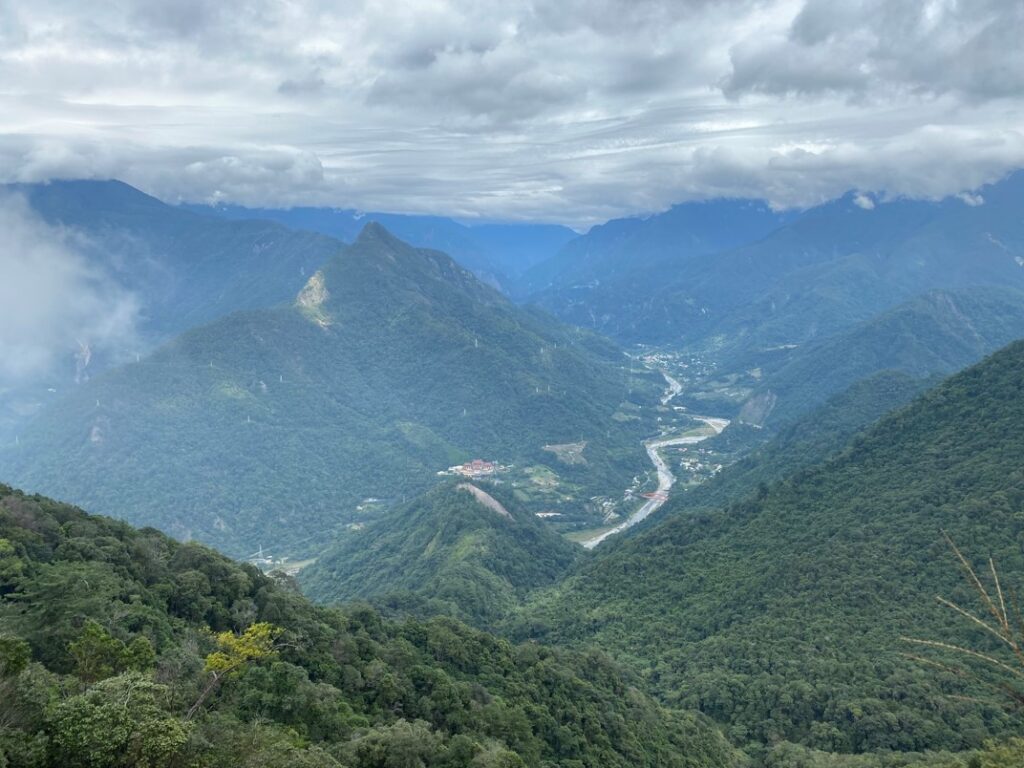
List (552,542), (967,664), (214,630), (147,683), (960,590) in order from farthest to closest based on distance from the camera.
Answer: (552,542) → (960,590) → (967,664) → (214,630) → (147,683)

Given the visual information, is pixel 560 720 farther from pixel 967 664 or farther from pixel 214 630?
pixel 967 664

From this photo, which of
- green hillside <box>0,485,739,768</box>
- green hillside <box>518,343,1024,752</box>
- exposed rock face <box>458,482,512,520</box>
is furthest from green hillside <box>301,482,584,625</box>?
green hillside <box>0,485,739,768</box>

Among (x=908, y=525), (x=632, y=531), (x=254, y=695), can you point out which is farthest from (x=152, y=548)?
(x=632, y=531)

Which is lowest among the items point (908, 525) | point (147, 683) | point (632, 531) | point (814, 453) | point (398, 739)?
point (632, 531)

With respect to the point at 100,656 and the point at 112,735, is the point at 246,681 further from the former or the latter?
the point at 112,735

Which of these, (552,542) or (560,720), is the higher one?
(560,720)

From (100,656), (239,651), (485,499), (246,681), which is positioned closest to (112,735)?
(100,656)

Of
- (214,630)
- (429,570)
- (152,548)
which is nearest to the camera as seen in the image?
(214,630)

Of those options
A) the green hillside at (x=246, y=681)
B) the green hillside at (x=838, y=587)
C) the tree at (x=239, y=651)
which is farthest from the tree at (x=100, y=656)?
the green hillside at (x=838, y=587)
